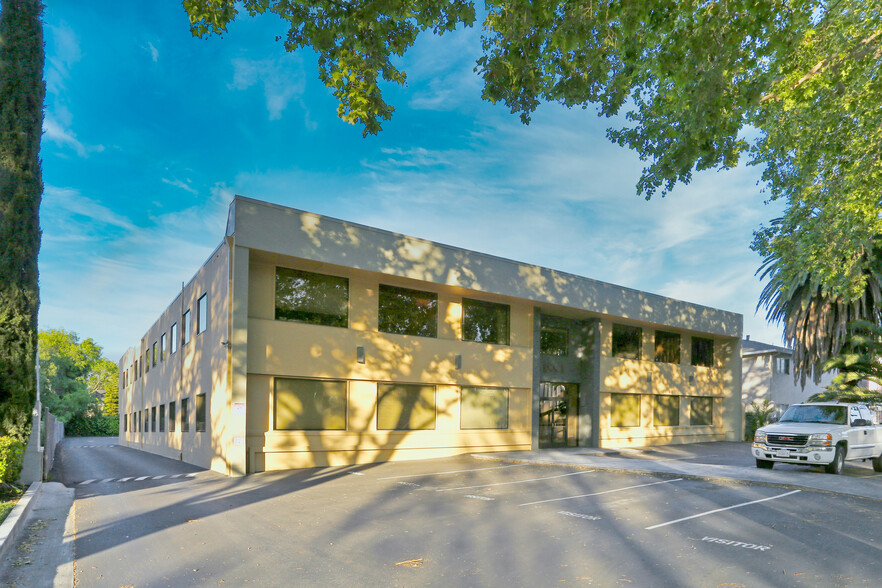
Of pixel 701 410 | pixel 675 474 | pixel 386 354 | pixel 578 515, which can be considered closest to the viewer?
pixel 578 515

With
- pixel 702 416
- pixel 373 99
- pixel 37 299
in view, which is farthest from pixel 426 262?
pixel 702 416

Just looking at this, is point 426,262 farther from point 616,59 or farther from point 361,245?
point 616,59

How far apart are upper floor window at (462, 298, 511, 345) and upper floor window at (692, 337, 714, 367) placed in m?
13.6

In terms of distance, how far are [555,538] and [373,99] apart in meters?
6.40

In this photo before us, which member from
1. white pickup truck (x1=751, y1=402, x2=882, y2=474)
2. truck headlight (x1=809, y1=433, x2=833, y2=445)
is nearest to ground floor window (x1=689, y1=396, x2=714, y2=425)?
white pickup truck (x1=751, y1=402, x2=882, y2=474)

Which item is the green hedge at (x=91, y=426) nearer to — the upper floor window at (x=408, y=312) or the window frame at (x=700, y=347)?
the upper floor window at (x=408, y=312)

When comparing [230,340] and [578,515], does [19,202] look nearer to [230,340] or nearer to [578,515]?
[230,340]

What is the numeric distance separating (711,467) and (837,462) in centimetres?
306

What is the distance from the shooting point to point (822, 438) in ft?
51.2

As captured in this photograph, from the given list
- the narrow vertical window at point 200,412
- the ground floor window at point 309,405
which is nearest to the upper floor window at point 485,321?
the ground floor window at point 309,405

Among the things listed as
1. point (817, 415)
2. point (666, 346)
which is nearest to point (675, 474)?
point (817, 415)

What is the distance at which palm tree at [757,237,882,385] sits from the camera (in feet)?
89.7

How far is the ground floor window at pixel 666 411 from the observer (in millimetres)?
29562

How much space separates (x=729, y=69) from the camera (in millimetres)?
7938
